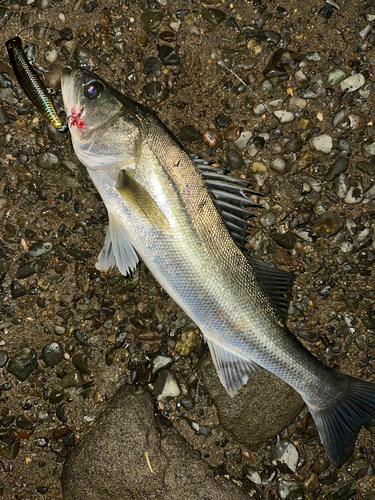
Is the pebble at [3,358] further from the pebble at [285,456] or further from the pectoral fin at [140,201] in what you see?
the pebble at [285,456]

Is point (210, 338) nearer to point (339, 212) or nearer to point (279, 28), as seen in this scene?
point (339, 212)

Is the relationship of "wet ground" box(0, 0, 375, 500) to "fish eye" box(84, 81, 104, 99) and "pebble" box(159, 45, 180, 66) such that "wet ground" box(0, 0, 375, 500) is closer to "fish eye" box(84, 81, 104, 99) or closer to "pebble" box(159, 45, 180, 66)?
"pebble" box(159, 45, 180, 66)

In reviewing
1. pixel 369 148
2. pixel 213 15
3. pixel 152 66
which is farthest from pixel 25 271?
pixel 369 148

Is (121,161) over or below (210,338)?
over

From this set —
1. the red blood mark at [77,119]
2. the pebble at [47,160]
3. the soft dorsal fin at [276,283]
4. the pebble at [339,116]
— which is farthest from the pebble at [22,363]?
the pebble at [339,116]

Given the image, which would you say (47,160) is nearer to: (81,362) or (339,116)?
(81,362)

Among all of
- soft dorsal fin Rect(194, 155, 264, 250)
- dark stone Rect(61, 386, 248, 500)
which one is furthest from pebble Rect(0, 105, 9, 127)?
dark stone Rect(61, 386, 248, 500)

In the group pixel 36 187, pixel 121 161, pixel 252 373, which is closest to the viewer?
pixel 121 161

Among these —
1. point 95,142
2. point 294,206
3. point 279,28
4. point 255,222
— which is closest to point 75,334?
point 95,142
